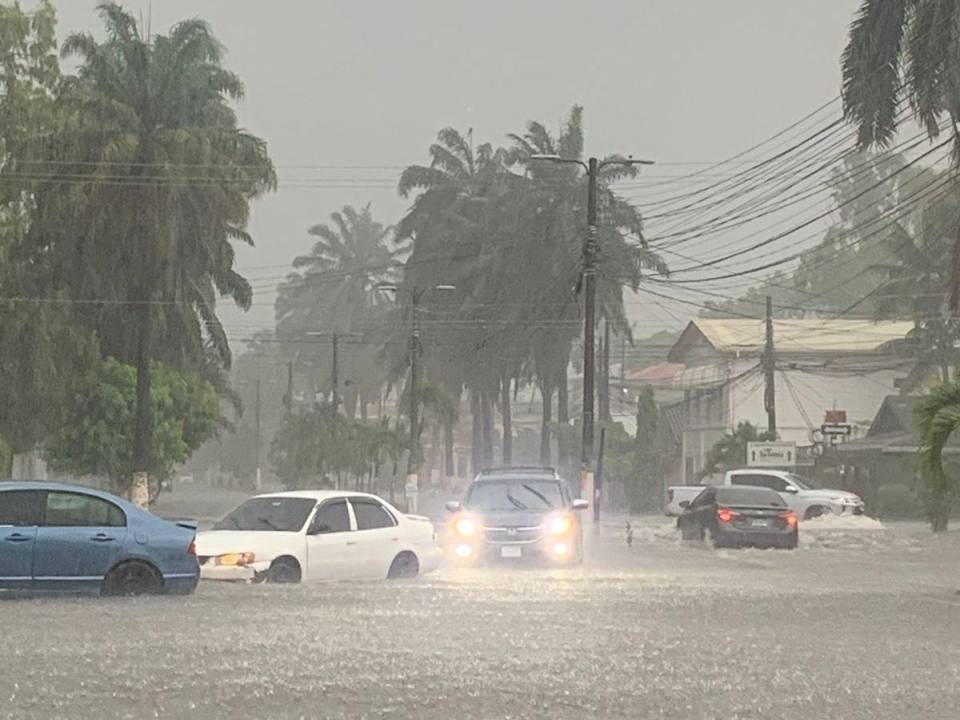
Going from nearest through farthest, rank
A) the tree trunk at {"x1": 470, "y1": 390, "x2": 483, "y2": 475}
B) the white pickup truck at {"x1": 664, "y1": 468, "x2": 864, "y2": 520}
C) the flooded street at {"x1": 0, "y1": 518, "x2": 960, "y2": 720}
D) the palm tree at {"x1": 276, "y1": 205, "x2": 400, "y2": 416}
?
the flooded street at {"x1": 0, "y1": 518, "x2": 960, "y2": 720} < the white pickup truck at {"x1": 664, "y1": 468, "x2": 864, "y2": 520} < the tree trunk at {"x1": 470, "y1": 390, "x2": 483, "y2": 475} < the palm tree at {"x1": 276, "y1": 205, "x2": 400, "y2": 416}

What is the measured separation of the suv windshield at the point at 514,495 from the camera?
97.5 ft

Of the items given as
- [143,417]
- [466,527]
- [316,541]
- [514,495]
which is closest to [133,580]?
[316,541]

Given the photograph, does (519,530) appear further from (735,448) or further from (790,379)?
(790,379)

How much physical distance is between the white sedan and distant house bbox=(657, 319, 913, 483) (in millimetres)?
63294

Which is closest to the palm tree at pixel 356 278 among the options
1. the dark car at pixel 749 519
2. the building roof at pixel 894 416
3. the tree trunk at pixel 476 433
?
the tree trunk at pixel 476 433

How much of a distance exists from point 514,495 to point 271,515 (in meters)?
6.74

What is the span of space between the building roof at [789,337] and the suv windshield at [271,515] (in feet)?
216

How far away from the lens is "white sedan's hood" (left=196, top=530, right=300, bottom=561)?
22891mm

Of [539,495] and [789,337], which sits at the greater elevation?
[789,337]

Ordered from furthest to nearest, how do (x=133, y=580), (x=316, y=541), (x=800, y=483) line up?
(x=800, y=483) → (x=316, y=541) → (x=133, y=580)

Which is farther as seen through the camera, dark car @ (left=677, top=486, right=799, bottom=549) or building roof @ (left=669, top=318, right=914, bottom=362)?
building roof @ (left=669, top=318, right=914, bottom=362)

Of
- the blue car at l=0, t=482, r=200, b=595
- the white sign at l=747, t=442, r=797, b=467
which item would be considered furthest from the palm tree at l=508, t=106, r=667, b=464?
the blue car at l=0, t=482, r=200, b=595

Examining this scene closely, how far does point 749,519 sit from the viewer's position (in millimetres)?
38438

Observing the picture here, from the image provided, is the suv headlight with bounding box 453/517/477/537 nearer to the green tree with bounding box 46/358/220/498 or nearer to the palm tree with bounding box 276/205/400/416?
the green tree with bounding box 46/358/220/498
